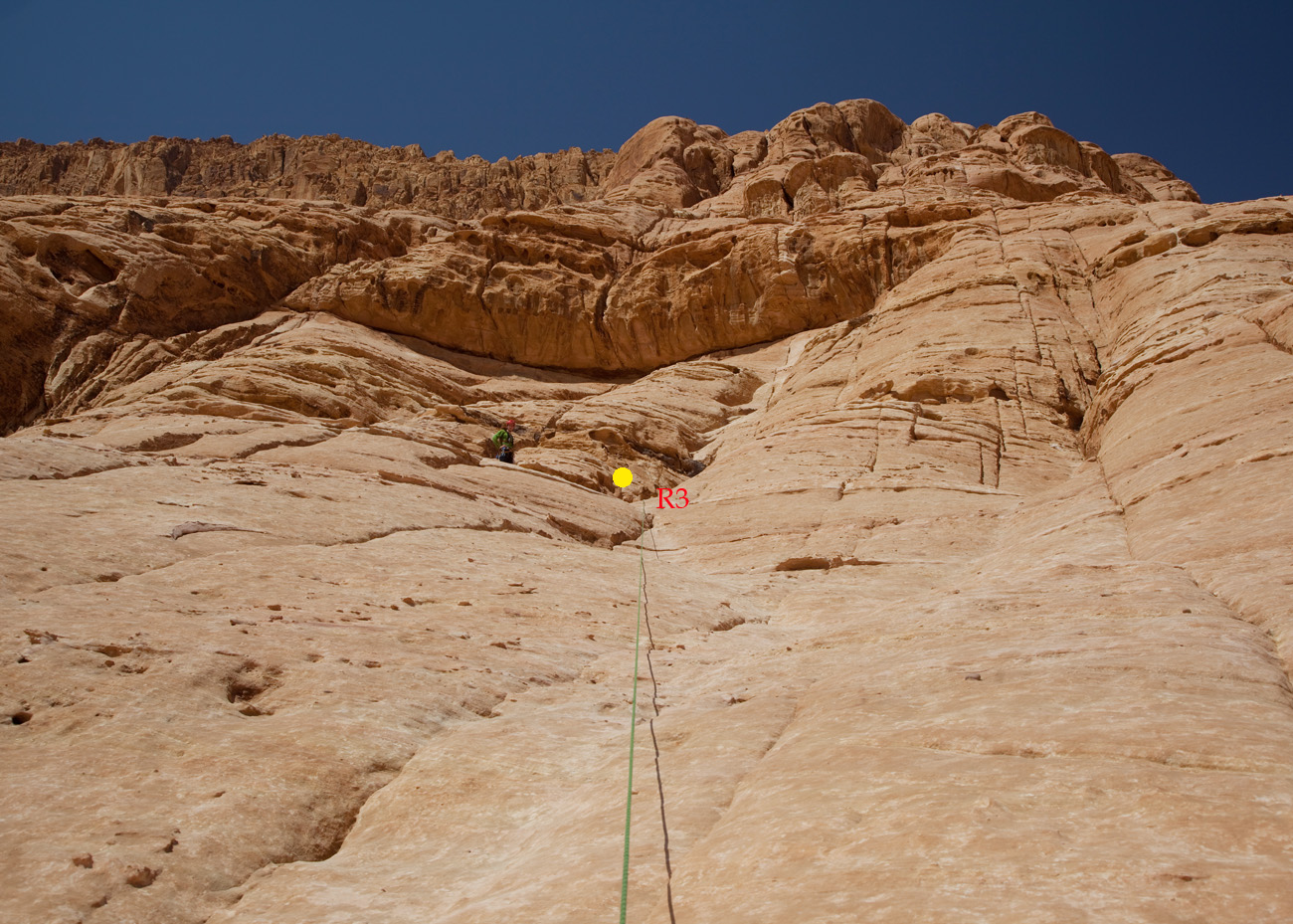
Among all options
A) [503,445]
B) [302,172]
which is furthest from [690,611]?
[302,172]

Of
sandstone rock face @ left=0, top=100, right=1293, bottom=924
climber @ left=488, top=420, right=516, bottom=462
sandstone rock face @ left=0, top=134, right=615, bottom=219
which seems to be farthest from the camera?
sandstone rock face @ left=0, top=134, right=615, bottom=219

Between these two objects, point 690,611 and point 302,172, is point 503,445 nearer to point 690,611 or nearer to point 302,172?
point 690,611

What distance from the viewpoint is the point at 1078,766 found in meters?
4.20

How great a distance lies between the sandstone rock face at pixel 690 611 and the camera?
13.0 feet

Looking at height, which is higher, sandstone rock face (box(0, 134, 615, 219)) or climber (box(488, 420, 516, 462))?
sandstone rock face (box(0, 134, 615, 219))

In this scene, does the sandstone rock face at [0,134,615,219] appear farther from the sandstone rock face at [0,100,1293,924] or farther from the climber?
the climber

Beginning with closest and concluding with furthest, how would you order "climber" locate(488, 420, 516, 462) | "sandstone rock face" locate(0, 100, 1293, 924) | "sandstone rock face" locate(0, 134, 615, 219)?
1. "sandstone rock face" locate(0, 100, 1293, 924)
2. "climber" locate(488, 420, 516, 462)
3. "sandstone rock face" locate(0, 134, 615, 219)

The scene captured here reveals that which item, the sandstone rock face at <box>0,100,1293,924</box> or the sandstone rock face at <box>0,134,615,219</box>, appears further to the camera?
the sandstone rock face at <box>0,134,615,219</box>

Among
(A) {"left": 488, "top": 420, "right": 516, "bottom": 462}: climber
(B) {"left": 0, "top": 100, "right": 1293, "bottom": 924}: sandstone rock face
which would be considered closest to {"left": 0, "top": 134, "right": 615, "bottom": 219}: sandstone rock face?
(B) {"left": 0, "top": 100, "right": 1293, "bottom": 924}: sandstone rock face

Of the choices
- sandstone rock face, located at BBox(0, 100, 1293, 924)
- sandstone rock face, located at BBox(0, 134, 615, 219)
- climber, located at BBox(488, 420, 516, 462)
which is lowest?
sandstone rock face, located at BBox(0, 100, 1293, 924)

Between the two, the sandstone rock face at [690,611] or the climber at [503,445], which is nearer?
the sandstone rock face at [690,611]

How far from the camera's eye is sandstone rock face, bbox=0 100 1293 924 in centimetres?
397

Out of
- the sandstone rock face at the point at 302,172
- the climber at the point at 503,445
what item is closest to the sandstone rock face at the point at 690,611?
the climber at the point at 503,445

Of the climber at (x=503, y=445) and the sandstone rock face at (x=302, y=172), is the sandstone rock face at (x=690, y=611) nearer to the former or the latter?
the climber at (x=503, y=445)
